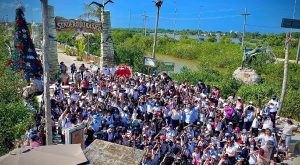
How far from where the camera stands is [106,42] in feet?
75.0

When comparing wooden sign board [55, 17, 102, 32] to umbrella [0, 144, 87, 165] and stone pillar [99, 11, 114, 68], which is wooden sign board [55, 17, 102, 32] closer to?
stone pillar [99, 11, 114, 68]

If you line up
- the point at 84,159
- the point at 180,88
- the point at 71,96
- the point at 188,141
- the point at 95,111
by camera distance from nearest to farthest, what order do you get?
1. the point at 84,159
2. the point at 188,141
3. the point at 95,111
4. the point at 71,96
5. the point at 180,88

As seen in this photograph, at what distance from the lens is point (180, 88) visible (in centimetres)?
1667

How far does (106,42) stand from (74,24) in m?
3.07

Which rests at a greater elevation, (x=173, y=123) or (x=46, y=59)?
(x=46, y=59)

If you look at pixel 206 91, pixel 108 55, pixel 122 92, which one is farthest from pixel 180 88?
pixel 108 55

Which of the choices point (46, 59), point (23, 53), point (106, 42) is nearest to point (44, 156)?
point (46, 59)

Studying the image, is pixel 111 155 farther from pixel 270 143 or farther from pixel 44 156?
pixel 270 143

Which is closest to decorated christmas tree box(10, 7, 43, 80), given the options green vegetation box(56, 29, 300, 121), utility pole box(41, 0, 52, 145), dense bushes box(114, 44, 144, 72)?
green vegetation box(56, 29, 300, 121)

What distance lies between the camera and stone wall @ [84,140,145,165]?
7527 mm

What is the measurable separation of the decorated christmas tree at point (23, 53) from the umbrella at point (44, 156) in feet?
41.2

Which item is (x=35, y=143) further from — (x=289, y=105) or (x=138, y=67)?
(x=138, y=67)

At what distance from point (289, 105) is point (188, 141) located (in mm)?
8768

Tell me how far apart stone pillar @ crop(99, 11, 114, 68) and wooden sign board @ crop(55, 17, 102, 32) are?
806 millimetres
